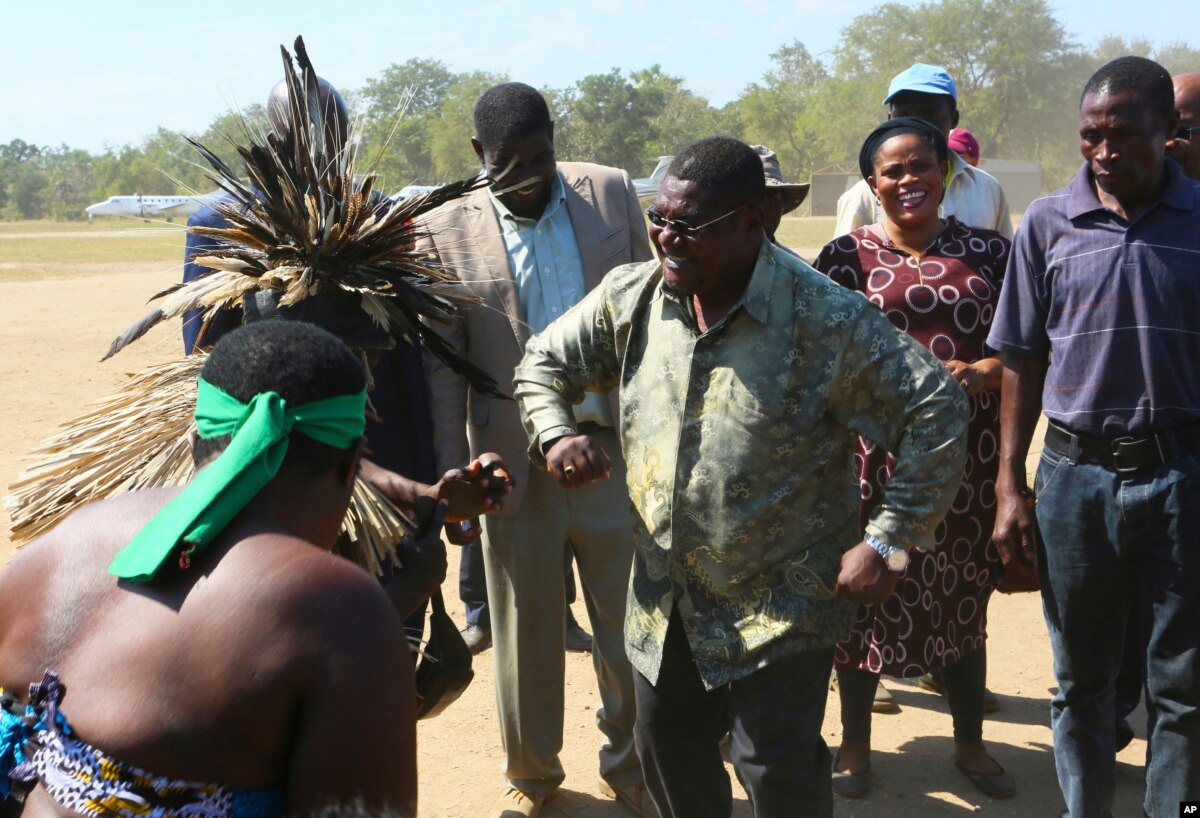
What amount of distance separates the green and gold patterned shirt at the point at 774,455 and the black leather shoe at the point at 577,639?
2.77m

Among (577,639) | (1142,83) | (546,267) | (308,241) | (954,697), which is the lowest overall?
(577,639)

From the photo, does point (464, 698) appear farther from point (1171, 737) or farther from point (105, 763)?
point (105, 763)

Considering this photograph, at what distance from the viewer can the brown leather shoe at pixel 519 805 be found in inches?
170

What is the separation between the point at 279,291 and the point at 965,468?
229 cm

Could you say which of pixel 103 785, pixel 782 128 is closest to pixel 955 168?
pixel 103 785

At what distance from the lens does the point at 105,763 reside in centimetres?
188

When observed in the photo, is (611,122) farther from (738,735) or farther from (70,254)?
(738,735)

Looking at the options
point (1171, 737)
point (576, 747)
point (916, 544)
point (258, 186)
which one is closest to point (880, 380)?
point (916, 544)

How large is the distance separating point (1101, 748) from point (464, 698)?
268cm

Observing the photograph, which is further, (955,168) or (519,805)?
(955,168)

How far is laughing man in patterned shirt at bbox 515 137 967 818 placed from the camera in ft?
10.1

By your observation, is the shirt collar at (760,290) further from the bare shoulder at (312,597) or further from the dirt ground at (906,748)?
the bare shoulder at (312,597)

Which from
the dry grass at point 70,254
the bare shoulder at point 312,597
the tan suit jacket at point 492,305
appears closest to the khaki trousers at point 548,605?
the tan suit jacket at point 492,305

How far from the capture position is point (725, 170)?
3123mm
